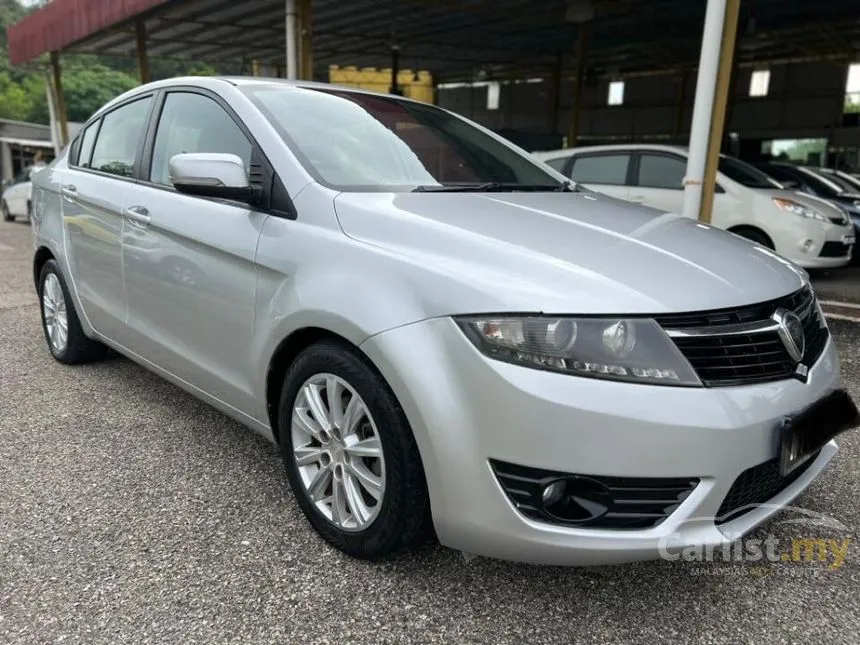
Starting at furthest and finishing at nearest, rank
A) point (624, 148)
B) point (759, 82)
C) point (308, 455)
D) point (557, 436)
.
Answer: point (759, 82)
point (624, 148)
point (308, 455)
point (557, 436)

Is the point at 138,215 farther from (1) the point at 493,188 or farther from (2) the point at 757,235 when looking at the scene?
(2) the point at 757,235

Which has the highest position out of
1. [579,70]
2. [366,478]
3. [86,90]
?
[86,90]

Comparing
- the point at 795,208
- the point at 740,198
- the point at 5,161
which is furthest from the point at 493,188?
the point at 5,161

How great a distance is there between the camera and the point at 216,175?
7.66ft

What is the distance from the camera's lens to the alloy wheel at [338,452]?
2.04m

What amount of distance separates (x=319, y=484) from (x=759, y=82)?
87.5 ft

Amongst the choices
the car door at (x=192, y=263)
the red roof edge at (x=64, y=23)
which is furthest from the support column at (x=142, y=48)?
the car door at (x=192, y=263)

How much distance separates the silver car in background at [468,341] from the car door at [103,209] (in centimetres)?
39

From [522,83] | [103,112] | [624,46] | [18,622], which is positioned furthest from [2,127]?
[18,622]

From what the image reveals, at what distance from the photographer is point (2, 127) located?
3400 centimetres

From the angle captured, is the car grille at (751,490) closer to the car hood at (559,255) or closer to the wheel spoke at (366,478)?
the car hood at (559,255)

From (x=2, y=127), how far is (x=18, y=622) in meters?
39.3

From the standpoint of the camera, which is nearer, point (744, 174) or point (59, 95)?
point (744, 174)

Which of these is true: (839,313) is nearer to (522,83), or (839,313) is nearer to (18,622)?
(18,622)
